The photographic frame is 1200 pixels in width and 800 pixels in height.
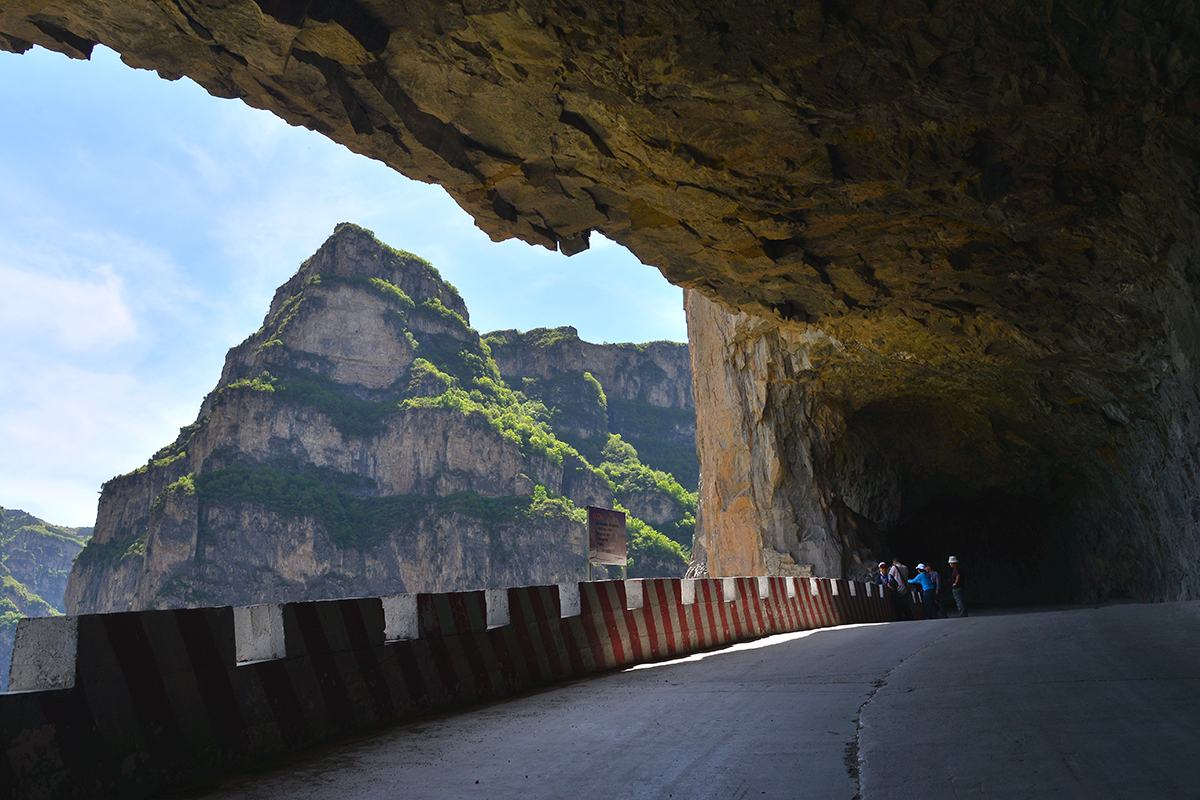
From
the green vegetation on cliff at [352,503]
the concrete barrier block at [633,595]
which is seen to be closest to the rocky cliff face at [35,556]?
the green vegetation on cliff at [352,503]

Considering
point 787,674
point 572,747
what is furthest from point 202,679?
point 787,674

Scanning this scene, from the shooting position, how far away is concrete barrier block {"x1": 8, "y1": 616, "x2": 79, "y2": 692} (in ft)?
11.3

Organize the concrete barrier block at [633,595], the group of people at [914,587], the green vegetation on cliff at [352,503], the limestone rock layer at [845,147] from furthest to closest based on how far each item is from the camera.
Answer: the green vegetation on cliff at [352,503], the group of people at [914,587], the concrete barrier block at [633,595], the limestone rock layer at [845,147]

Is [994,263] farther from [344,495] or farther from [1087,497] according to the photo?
[344,495]

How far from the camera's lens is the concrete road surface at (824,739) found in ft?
10.8

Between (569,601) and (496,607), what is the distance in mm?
1300

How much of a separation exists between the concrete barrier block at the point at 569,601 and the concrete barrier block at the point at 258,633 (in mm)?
3481

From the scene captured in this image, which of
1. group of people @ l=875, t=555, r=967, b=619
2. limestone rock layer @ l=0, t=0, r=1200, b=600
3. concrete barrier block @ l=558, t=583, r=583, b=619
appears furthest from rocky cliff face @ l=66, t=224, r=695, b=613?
concrete barrier block @ l=558, t=583, r=583, b=619

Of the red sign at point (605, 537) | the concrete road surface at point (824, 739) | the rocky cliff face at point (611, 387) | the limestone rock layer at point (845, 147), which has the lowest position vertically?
the concrete road surface at point (824, 739)

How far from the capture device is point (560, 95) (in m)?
10.8

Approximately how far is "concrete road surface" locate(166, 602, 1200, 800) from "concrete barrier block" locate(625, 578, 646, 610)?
1960 millimetres

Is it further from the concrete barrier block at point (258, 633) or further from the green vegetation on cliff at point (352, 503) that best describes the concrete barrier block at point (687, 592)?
the green vegetation on cliff at point (352, 503)

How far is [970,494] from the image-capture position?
28547 millimetres

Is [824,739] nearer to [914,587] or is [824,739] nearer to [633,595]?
[633,595]
